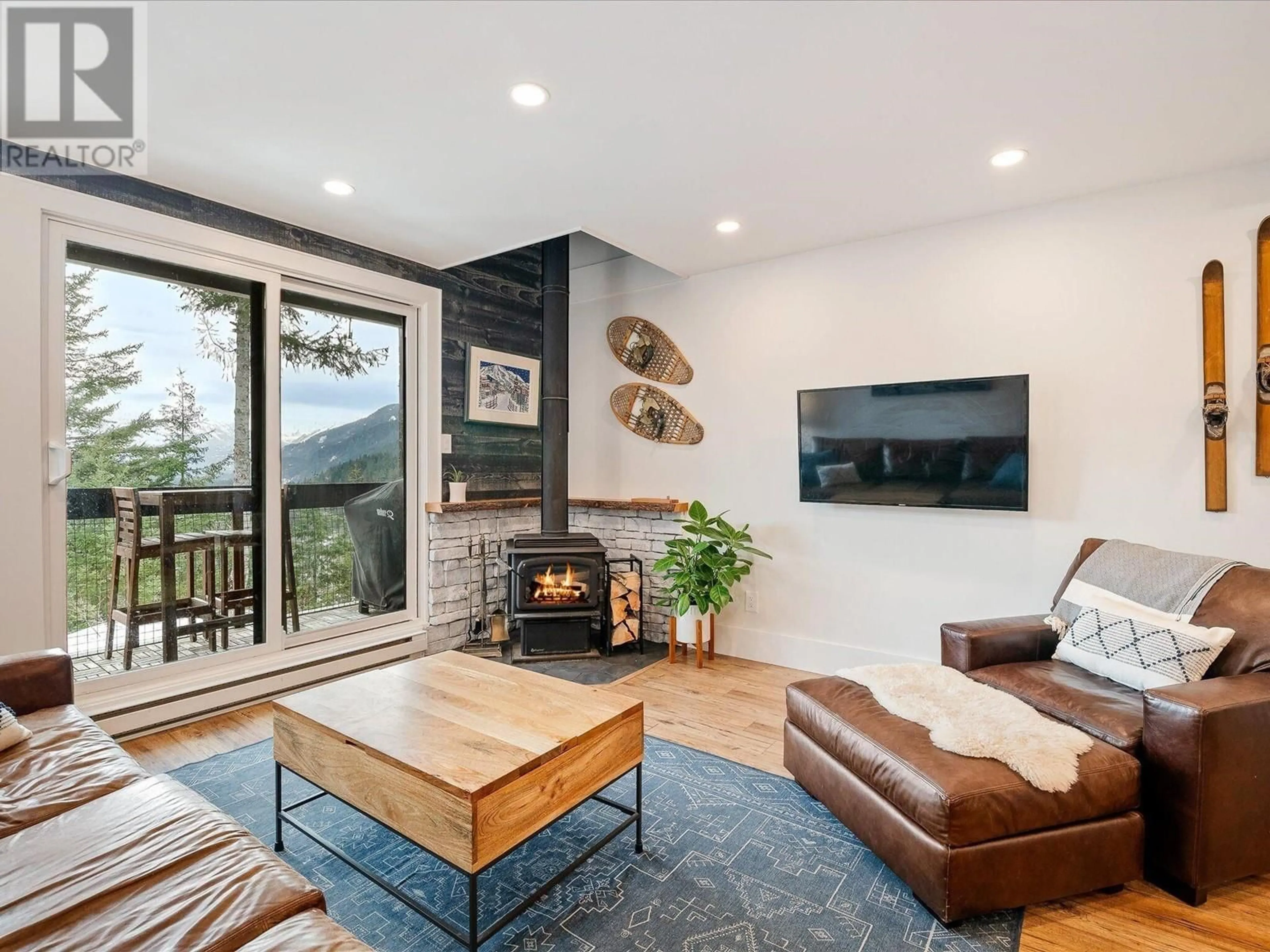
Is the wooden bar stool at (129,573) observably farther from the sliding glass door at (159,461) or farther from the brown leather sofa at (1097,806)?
the brown leather sofa at (1097,806)

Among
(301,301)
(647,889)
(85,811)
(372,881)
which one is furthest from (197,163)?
(647,889)

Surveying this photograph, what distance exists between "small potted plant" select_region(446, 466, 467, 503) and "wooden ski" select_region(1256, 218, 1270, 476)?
4.10 metres

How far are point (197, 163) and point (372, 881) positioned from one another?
2925 millimetres

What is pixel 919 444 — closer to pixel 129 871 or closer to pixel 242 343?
pixel 129 871

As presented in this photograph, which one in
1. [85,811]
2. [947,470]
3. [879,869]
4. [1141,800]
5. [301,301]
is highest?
[301,301]

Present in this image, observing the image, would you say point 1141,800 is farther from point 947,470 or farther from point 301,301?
point 301,301

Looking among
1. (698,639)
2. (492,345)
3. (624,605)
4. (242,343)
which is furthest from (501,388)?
(698,639)

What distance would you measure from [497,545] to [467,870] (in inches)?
123

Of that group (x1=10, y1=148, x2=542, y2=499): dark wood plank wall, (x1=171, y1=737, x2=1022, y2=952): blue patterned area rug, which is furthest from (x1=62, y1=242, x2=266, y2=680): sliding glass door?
(x1=171, y1=737, x2=1022, y2=952): blue patterned area rug

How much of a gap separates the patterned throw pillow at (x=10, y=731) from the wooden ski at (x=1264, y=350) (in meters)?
4.52

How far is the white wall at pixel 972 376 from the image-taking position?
2.77 meters

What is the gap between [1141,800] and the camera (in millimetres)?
1815

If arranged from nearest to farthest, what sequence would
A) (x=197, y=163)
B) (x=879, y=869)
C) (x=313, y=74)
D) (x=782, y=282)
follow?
(x=879, y=869)
(x=313, y=74)
(x=197, y=163)
(x=782, y=282)
